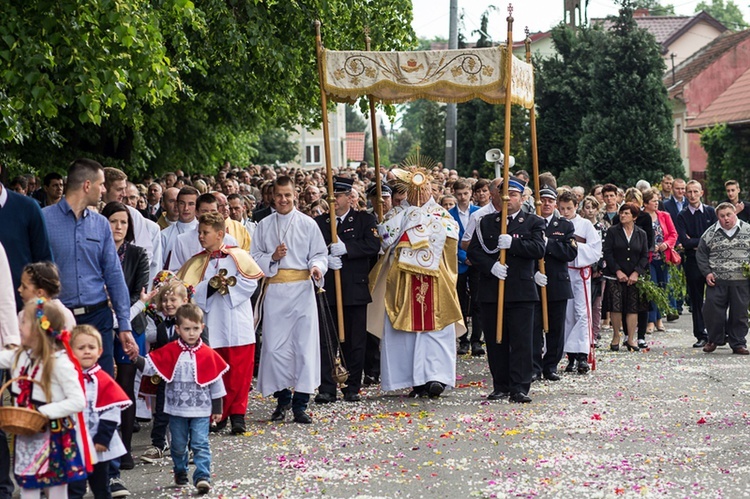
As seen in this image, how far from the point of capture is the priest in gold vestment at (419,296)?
482 inches

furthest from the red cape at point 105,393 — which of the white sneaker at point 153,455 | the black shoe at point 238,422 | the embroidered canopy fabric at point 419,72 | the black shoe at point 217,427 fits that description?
the embroidered canopy fabric at point 419,72

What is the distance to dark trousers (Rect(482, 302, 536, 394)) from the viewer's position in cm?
1166

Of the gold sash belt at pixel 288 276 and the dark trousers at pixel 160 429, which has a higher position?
the gold sash belt at pixel 288 276

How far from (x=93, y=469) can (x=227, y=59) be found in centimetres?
1425

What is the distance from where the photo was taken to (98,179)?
26.7ft

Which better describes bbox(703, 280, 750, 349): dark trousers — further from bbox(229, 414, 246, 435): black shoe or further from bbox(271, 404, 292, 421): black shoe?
bbox(229, 414, 246, 435): black shoe

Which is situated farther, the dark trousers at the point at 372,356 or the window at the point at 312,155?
the window at the point at 312,155

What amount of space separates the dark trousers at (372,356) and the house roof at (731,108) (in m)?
23.3

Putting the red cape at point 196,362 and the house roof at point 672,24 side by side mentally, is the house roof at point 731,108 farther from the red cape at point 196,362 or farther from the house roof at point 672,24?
the house roof at point 672,24

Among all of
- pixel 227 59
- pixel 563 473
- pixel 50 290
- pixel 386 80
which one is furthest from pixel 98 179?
pixel 227 59

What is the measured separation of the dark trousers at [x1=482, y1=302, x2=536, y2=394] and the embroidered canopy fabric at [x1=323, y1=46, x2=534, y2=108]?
2169 mm

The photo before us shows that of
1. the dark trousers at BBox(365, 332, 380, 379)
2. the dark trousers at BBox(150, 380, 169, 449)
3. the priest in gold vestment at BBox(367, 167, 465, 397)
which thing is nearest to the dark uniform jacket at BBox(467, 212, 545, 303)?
the priest in gold vestment at BBox(367, 167, 465, 397)

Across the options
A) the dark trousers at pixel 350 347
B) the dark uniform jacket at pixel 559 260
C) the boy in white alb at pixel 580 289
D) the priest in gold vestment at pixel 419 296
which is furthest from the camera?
the boy in white alb at pixel 580 289

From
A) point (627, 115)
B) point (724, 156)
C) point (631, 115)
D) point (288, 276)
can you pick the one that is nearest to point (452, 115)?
point (627, 115)
